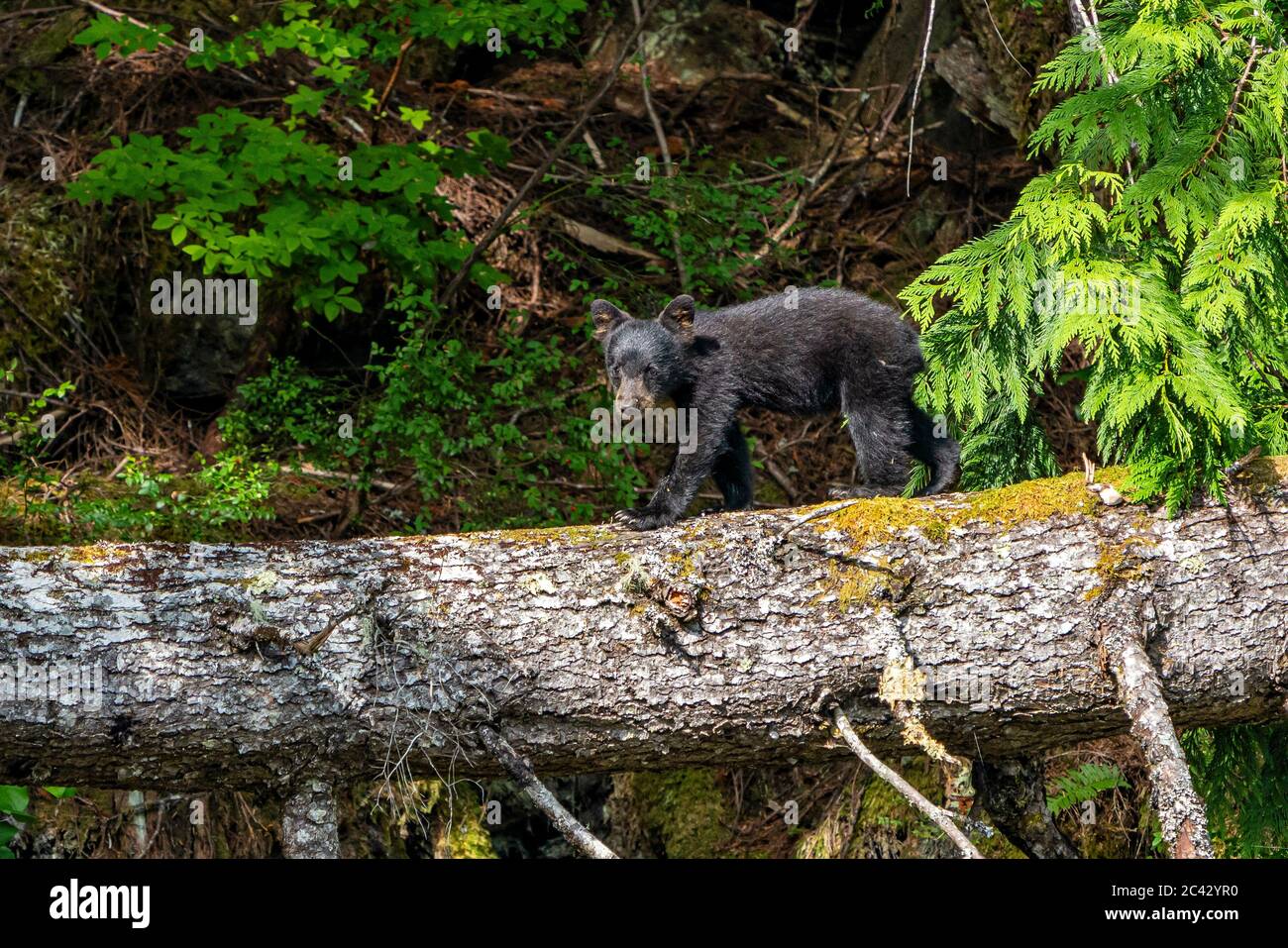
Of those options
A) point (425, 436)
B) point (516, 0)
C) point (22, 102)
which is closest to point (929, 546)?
point (425, 436)

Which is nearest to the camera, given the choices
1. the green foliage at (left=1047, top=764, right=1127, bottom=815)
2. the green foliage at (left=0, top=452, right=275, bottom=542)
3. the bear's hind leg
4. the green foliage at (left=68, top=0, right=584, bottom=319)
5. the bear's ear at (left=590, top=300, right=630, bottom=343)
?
the green foliage at (left=1047, top=764, right=1127, bottom=815)

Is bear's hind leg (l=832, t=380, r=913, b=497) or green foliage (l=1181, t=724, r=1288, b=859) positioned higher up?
bear's hind leg (l=832, t=380, r=913, b=497)

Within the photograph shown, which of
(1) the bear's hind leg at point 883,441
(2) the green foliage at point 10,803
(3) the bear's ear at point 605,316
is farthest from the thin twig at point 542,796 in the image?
(3) the bear's ear at point 605,316

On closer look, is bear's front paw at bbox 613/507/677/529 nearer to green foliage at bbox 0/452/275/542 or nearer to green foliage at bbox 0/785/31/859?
green foliage at bbox 0/452/275/542

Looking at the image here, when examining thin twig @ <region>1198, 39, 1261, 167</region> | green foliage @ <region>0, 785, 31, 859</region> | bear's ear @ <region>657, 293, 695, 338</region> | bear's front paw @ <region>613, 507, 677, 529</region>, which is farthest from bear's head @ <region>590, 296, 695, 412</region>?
green foliage @ <region>0, 785, 31, 859</region>

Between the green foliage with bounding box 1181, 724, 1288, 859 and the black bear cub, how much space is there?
5.42 feet

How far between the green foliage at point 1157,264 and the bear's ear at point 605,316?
2253mm

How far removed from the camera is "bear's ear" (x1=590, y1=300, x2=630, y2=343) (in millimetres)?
6645

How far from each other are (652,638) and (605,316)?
2.98m

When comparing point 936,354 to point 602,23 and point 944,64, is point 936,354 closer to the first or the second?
point 944,64

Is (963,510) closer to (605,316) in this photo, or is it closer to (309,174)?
(605,316)

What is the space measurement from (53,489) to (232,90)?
3.63 m

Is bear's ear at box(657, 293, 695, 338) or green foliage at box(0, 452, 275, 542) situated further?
green foliage at box(0, 452, 275, 542)

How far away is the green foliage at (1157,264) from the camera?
412 centimetres
